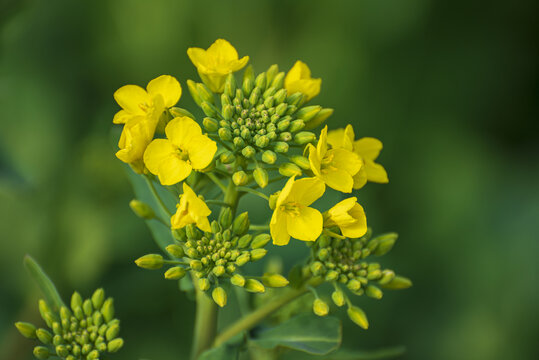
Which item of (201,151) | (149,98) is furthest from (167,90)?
(201,151)

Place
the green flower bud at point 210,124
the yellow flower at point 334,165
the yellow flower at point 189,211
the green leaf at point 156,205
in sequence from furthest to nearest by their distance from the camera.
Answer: the green leaf at point 156,205 < the green flower bud at point 210,124 < the yellow flower at point 334,165 < the yellow flower at point 189,211

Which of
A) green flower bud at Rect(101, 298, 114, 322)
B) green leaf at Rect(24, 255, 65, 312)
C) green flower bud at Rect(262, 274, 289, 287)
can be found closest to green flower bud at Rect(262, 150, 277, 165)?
green flower bud at Rect(262, 274, 289, 287)

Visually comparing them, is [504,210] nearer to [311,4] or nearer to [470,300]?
[470,300]

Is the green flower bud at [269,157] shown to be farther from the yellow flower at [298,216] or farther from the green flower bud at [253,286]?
the green flower bud at [253,286]

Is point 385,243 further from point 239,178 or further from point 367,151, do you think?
point 239,178

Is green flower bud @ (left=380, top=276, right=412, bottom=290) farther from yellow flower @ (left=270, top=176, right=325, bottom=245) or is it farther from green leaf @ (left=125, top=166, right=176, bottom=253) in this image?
green leaf @ (left=125, top=166, right=176, bottom=253)

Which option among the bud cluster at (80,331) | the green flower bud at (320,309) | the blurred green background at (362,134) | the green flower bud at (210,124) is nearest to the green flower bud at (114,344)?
the bud cluster at (80,331)
